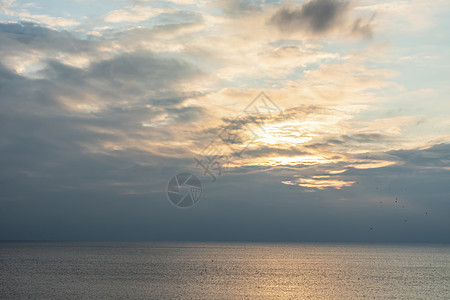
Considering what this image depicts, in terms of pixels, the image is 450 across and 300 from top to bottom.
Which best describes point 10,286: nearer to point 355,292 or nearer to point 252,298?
point 252,298

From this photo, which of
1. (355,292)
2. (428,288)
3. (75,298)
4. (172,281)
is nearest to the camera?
(75,298)

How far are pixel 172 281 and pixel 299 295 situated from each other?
41.9 m

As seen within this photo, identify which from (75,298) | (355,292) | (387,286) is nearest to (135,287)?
(75,298)

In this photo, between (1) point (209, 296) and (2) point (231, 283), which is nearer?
(1) point (209, 296)

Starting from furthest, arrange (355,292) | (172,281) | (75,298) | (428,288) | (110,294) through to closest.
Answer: (172,281) → (428,288) → (355,292) → (110,294) → (75,298)

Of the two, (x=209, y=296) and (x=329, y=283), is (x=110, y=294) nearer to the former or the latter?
(x=209, y=296)

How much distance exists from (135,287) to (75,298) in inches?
857

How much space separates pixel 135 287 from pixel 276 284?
38.6 metres

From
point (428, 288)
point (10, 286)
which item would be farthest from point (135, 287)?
point (428, 288)

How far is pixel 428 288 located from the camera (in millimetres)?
113438

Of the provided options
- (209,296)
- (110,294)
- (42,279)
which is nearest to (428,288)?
(209,296)

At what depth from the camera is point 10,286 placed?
10625 cm

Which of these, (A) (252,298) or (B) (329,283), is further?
(B) (329,283)

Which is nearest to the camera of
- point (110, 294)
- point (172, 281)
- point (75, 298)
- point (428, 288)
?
point (75, 298)
